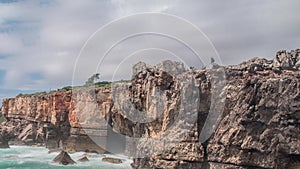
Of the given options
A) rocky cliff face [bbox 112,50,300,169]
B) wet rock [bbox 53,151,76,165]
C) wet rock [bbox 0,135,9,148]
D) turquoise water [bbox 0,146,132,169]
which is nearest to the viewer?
rocky cliff face [bbox 112,50,300,169]

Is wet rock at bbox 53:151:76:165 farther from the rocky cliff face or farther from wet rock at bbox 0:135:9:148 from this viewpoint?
wet rock at bbox 0:135:9:148

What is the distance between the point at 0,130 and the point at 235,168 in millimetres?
51095

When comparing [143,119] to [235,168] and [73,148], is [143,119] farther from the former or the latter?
[73,148]

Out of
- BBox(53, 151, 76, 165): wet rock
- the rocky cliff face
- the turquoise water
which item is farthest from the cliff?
BBox(53, 151, 76, 165): wet rock

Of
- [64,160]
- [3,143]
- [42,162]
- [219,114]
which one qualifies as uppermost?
[219,114]

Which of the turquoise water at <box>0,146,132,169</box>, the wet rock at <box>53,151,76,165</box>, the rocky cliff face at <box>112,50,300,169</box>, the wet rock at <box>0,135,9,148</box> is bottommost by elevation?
the turquoise water at <box>0,146,132,169</box>

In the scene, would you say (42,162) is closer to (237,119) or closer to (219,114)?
(219,114)

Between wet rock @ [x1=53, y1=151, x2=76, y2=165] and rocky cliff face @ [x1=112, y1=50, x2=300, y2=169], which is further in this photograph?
wet rock @ [x1=53, y1=151, x2=76, y2=165]

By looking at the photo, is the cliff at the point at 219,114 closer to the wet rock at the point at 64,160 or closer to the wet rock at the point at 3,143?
the wet rock at the point at 64,160

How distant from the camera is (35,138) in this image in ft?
184

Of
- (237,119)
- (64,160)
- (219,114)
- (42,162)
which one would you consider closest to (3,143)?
(42,162)

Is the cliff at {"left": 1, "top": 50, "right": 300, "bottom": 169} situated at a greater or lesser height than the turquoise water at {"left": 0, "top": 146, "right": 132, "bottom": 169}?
greater

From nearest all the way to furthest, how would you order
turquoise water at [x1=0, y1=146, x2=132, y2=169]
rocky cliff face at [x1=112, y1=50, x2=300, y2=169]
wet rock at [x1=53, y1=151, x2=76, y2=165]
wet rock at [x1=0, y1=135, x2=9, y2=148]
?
rocky cliff face at [x1=112, y1=50, x2=300, y2=169] < turquoise water at [x1=0, y1=146, x2=132, y2=169] < wet rock at [x1=53, y1=151, x2=76, y2=165] < wet rock at [x1=0, y1=135, x2=9, y2=148]

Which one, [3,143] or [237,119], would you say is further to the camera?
[3,143]
